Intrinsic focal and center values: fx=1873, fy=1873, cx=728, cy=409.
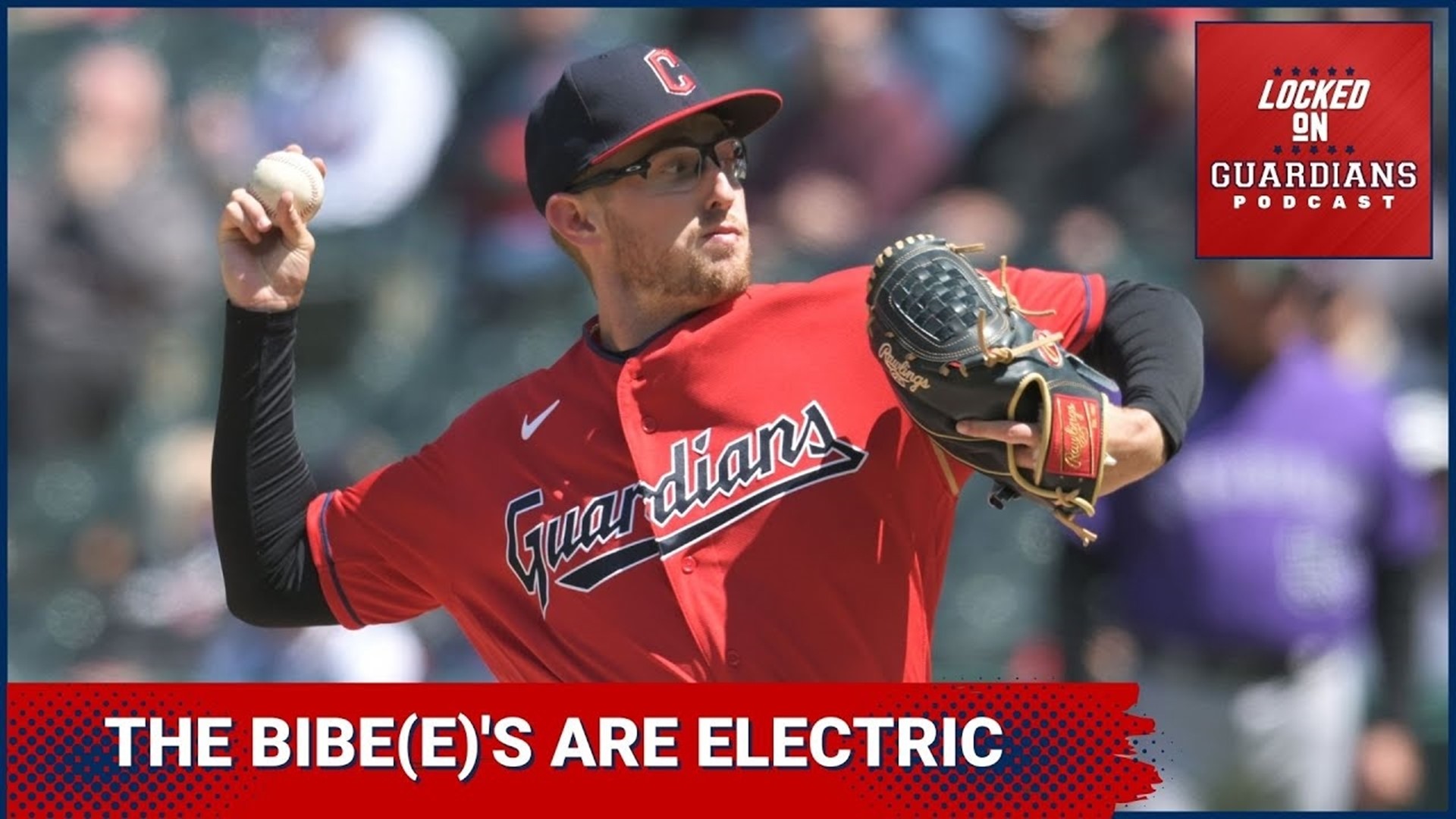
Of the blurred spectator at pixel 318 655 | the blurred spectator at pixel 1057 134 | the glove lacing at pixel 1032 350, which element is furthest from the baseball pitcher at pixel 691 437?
the blurred spectator at pixel 1057 134

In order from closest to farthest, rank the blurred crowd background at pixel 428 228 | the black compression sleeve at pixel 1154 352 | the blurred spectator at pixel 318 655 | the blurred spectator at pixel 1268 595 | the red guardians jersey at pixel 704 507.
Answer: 1. the black compression sleeve at pixel 1154 352
2. the red guardians jersey at pixel 704 507
3. the blurred spectator at pixel 1268 595
4. the blurred spectator at pixel 318 655
5. the blurred crowd background at pixel 428 228

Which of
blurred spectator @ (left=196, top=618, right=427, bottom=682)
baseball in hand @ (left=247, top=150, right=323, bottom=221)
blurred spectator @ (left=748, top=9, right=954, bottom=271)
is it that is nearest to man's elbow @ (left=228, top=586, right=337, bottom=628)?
baseball in hand @ (left=247, top=150, right=323, bottom=221)

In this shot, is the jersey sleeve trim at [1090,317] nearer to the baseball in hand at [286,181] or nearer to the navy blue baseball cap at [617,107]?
the navy blue baseball cap at [617,107]

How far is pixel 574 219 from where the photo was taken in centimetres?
307

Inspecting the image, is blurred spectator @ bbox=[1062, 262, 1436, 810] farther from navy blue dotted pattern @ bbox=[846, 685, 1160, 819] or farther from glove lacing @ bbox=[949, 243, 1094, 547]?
glove lacing @ bbox=[949, 243, 1094, 547]

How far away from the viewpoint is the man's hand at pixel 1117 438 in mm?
2445

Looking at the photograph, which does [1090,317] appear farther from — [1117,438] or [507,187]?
[507,187]

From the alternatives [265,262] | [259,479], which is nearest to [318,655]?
[259,479]

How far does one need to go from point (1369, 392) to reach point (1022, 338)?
284cm

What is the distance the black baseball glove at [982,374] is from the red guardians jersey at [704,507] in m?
0.21

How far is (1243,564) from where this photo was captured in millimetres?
4910

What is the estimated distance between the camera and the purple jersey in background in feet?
16.0

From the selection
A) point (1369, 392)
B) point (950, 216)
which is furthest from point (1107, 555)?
point (950, 216)

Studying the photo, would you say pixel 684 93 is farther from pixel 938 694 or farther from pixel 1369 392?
pixel 1369 392
